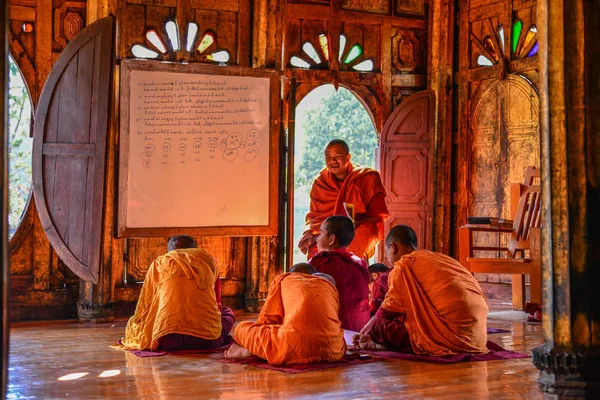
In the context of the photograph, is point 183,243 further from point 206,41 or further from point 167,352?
point 206,41

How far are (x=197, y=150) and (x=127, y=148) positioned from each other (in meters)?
0.71

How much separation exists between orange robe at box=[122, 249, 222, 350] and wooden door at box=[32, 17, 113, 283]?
5.07 feet

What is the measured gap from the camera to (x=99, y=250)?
25.4 feet

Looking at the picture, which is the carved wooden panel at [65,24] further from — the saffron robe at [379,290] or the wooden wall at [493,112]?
the wooden wall at [493,112]

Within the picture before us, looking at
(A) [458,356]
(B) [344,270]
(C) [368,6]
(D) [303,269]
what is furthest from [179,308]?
(C) [368,6]

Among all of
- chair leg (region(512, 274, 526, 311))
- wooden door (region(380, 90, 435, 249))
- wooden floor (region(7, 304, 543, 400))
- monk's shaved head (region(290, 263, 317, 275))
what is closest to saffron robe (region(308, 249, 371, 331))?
monk's shaved head (region(290, 263, 317, 275))

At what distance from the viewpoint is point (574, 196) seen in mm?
4320

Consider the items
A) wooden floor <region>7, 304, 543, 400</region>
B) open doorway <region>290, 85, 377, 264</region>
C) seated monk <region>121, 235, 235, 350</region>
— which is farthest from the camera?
open doorway <region>290, 85, 377, 264</region>

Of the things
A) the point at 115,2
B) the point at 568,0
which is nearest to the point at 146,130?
the point at 115,2

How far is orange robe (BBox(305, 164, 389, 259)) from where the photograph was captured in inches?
328

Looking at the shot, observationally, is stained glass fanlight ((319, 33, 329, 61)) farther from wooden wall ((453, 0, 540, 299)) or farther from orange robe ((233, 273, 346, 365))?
orange robe ((233, 273, 346, 365))

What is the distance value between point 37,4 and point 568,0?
18.3ft

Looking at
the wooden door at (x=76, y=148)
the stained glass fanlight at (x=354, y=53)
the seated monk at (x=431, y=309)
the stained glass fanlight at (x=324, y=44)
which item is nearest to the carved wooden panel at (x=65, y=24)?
the wooden door at (x=76, y=148)

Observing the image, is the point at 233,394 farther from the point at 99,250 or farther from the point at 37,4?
the point at 37,4
